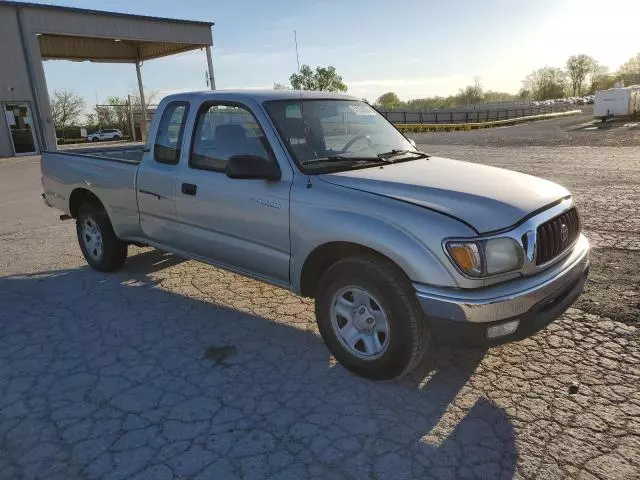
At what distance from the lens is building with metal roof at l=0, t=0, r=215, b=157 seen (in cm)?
2269

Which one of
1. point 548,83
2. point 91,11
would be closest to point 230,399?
point 91,11

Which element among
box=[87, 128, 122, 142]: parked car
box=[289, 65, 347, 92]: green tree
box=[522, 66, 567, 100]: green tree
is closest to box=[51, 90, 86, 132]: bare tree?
box=[87, 128, 122, 142]: parked car

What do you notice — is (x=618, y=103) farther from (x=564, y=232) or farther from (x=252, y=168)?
(x=252, y=168)

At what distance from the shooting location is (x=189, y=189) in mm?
4328

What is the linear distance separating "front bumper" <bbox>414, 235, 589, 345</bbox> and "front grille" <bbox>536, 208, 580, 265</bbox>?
0.14 meters

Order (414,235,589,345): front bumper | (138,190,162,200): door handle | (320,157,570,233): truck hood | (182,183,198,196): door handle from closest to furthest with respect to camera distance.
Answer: (414,235,589,345): front bumper, (320,157,570,233): truck hood, (182,183,198,196): door handle, (138,190,162,200): door handle

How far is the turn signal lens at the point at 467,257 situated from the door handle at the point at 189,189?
7.69ft

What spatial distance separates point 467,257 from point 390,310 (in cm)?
58

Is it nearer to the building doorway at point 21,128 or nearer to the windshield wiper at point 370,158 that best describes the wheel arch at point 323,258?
the windshield wiper at point 370,158

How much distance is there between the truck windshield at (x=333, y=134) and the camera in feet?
12.5

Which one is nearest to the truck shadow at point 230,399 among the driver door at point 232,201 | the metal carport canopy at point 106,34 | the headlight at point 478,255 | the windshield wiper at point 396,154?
the driver door at point 232,201

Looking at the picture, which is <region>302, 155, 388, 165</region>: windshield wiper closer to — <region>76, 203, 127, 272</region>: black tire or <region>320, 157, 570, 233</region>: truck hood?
<region>320, 157, 570, 233</region>: truck hood

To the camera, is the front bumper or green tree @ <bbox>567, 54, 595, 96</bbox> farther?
green tree @ <bbox>567, 54, 595, 96</bbox>

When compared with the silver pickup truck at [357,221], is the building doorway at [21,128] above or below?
above
